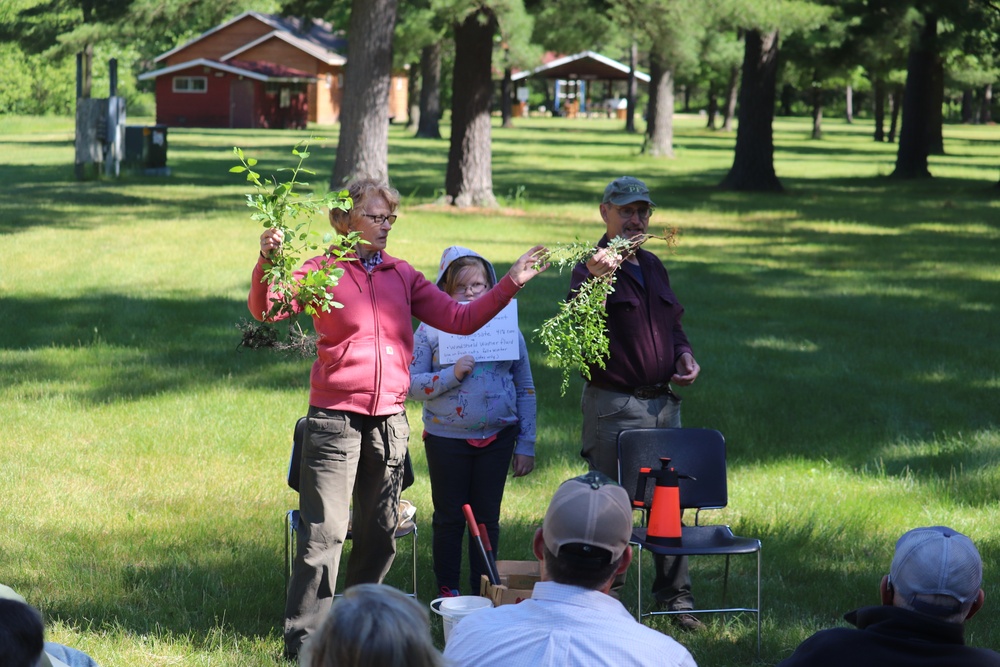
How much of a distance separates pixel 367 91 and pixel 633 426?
53.3 ft

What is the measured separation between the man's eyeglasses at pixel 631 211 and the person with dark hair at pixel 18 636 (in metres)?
3.45

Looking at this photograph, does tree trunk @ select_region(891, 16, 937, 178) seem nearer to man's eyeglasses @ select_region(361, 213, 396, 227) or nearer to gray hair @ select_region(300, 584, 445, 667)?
man's eyeglasses @ select_region(361, 213, 396, 227)

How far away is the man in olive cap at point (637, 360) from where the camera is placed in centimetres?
545

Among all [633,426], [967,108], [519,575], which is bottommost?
[519,575]

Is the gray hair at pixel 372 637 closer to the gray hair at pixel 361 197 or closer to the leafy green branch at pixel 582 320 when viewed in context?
the gray hair at pixel 361 197

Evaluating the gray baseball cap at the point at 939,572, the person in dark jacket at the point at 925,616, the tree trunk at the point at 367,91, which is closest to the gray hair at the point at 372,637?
the person in dark jacket at the point at 925,616

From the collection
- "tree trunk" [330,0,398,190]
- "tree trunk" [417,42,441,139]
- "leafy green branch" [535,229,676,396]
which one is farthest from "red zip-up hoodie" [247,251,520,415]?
"tree trunk" [417,42,441,139]

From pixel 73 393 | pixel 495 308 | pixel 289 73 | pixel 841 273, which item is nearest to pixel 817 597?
pixel 495 308

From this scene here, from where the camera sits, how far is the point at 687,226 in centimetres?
2091

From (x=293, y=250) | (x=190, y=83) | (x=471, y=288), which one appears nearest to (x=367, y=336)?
(x=293, y=250)

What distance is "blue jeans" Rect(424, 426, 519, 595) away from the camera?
551 cm

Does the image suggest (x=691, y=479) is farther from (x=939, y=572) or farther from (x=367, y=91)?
(x=367, y=91)

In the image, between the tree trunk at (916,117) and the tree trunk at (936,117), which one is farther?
the tree trunk at (936,117)

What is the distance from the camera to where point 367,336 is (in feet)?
15.5
